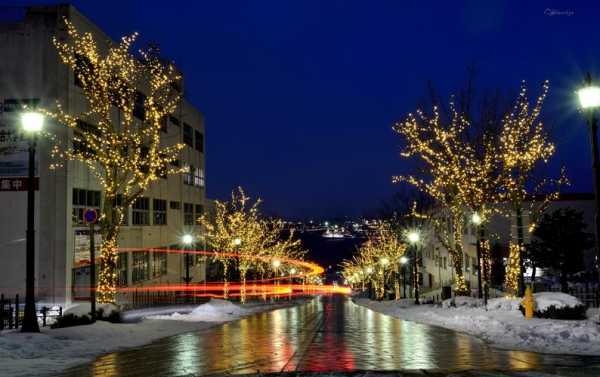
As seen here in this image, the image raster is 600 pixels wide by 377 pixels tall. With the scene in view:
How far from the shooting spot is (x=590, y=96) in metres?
14.3

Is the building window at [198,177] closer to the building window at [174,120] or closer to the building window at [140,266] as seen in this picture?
the building window at [174,120]

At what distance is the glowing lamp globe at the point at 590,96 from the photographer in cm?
1420

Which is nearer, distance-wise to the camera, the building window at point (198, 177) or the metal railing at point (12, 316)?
the metal railing at point (12, 316)

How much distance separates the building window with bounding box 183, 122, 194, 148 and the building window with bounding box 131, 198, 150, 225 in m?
13.0

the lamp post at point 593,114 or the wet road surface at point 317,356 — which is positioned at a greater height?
the lamp post at point 593,114

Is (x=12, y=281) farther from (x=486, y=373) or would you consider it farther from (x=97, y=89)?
(x=486, y=373)

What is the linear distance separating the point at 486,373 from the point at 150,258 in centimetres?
4072

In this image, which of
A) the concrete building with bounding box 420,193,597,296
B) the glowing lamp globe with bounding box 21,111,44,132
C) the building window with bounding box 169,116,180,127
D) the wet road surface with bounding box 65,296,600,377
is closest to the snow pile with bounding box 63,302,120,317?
the wet road surface with bounding box 65,296,600,377

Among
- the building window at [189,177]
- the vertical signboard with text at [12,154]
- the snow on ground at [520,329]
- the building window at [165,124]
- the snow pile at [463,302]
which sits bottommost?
the snow pile at [463,302]

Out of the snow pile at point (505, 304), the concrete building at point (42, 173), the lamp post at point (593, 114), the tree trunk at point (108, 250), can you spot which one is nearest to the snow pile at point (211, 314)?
the tree trunk at point (108, 250)

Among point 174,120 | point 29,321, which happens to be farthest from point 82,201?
point 174,120

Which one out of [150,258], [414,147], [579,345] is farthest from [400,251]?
[579,345]

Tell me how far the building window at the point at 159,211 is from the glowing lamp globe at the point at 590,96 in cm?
3997

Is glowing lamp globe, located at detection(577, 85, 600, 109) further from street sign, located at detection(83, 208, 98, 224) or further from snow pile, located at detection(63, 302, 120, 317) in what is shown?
snow pile, located at detection(63, 302, 120, 317)
